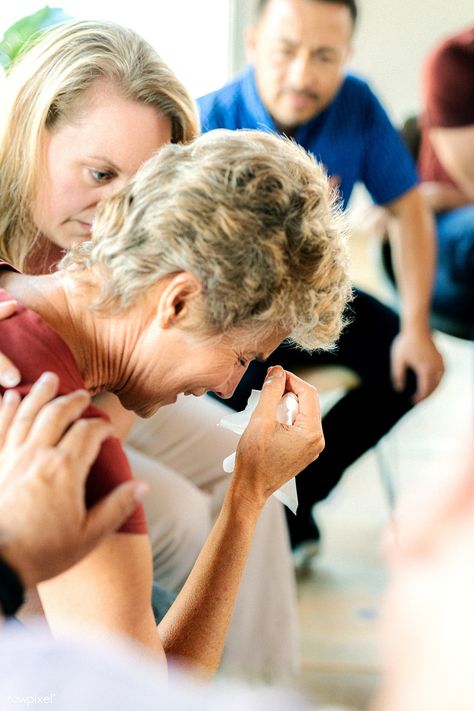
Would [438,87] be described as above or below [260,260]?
below

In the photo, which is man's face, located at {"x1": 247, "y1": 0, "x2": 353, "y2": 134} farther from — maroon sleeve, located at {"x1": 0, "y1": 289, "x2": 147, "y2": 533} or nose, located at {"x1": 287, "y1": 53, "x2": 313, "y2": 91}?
maroon sleeve, located at {"x1": 0, "y1": 289, "x2": 147, "y2": 533}

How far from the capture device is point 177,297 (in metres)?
0.80

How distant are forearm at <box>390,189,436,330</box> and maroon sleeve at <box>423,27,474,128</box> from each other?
0.28m

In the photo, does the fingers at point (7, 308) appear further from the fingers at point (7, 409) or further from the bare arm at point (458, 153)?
the bare arm at point (458, 153)

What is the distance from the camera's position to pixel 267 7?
1917 mm

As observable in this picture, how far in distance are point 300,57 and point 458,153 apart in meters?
0.58

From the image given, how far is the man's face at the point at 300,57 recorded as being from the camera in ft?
6.04

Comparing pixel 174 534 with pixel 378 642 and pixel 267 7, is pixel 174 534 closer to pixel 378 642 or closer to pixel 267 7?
pixel 378 642

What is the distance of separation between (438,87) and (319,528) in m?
1.07

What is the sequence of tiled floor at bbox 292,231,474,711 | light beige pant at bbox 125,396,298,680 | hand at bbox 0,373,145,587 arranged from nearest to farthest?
hand at bbox 0,373,145,587
light beige pant at bbox 125,396,298,680
tiled floor at bbox 292,231,474,711

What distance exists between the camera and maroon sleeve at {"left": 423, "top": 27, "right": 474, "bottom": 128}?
216 centimetres

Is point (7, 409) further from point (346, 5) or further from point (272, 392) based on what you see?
point (346, 5)

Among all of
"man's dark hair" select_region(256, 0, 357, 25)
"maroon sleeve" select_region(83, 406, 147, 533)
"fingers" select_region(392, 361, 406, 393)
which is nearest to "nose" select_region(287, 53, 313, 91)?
"man's dark hair" select_region(256, 0, 357, 25)

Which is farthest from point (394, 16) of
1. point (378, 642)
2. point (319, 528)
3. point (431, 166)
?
point (378, 642)
